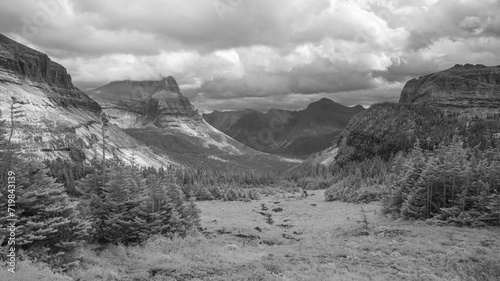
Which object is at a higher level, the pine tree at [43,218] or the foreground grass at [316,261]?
the pine tree at [43,218]

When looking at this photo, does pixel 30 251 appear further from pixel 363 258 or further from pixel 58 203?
pixel 363 258

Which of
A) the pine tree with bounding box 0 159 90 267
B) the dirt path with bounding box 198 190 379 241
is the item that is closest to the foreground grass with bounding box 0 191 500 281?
the pine tree with bounding box 0 159 90 267

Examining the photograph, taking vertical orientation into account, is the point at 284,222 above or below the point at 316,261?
below

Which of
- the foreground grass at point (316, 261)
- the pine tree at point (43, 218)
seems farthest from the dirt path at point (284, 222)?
the pine tree at point (43, 218)

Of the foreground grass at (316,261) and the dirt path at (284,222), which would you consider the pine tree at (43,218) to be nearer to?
the foreground grass at (316,261)

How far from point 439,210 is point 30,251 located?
1980 inches

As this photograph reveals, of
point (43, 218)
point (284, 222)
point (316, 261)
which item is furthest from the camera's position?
point (284, 222)

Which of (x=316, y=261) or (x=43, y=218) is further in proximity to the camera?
(x=316, y=261)

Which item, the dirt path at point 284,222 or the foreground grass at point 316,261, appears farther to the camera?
the dirt path at point 284,222

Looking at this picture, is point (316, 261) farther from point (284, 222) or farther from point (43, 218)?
point (284, 222)

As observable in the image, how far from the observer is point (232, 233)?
4666 cm

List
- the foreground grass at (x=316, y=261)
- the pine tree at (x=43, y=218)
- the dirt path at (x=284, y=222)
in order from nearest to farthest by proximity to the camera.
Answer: the pine tree at (x=43, y=218)
the foreground grass at (x=316, y=261)
the dirt path at (x=284, y=222)

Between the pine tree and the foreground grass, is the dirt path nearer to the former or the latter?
the foreground grass

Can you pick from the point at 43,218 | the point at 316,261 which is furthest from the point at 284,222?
the point at 43,218
